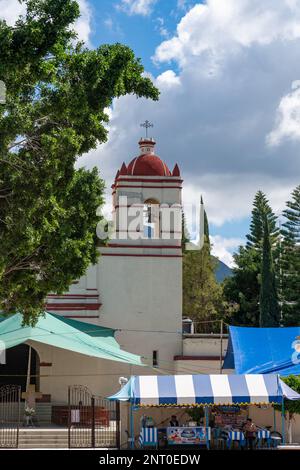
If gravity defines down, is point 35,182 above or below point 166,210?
below

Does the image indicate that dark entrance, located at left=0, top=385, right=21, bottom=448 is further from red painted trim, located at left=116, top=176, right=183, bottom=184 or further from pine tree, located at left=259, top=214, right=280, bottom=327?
pine tree, located at left=259, top=214, right=280, bottom=327

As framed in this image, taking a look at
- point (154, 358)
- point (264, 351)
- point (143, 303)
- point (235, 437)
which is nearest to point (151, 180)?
point (143, 303)

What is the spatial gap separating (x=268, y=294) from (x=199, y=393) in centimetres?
2306

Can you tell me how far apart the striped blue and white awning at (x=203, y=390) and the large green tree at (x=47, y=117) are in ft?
15.3

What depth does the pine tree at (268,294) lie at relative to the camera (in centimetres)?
4438

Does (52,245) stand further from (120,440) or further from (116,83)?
(120,440)

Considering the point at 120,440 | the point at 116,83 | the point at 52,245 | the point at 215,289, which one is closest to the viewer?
the point at 116,83

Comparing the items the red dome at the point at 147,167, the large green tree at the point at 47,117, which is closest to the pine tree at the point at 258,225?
the red dome at the point at 147,167

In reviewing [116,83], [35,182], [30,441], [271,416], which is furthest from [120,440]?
[116,83]

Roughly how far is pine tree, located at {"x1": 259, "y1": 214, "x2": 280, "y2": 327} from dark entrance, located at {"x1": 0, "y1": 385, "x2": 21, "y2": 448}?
58.3ft

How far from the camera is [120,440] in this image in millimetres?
23688

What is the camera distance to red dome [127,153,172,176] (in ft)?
108

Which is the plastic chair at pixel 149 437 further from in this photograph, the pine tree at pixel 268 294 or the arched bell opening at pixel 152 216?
the pine tree at pixel 268 294

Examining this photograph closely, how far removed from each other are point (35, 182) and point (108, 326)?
50.9ft
